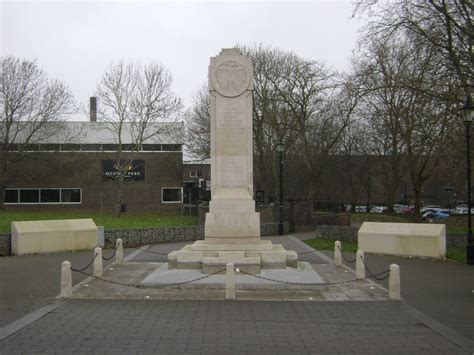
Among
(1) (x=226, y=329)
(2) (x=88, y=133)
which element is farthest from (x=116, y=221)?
(2) (x=88, y=133)

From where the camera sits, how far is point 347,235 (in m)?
26.3

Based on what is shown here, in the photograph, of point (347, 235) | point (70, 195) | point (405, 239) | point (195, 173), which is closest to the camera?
point (405, 239)

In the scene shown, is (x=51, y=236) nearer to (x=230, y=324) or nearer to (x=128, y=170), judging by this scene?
(x=230, y=324)

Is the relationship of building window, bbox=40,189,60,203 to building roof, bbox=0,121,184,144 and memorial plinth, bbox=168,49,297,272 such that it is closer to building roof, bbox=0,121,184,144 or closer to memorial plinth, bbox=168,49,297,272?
building roof, bbox=0,121,184,144

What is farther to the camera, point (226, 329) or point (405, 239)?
point (405, 239)

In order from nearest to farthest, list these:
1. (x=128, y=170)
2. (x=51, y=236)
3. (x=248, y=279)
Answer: (x=248, y=279) < (x=51, y=236) < (x=128, y=170)

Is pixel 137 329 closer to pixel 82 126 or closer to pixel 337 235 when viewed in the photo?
pixel 337 235

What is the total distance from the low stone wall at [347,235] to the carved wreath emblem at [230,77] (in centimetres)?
1286

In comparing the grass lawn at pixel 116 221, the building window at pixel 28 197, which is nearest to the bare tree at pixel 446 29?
the grass lawn at pixel 116 221

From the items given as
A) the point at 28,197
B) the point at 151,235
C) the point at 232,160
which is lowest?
the point at 151,235

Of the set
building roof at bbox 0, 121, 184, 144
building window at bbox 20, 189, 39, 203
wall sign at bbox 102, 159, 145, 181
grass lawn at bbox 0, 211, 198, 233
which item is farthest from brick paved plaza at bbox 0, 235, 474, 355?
building window at bbox 20, 189, 39, 203

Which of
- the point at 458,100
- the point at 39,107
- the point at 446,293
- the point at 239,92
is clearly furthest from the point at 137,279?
the point at 39,107

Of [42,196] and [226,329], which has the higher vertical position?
[42,196]

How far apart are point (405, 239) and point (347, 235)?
6.31m
